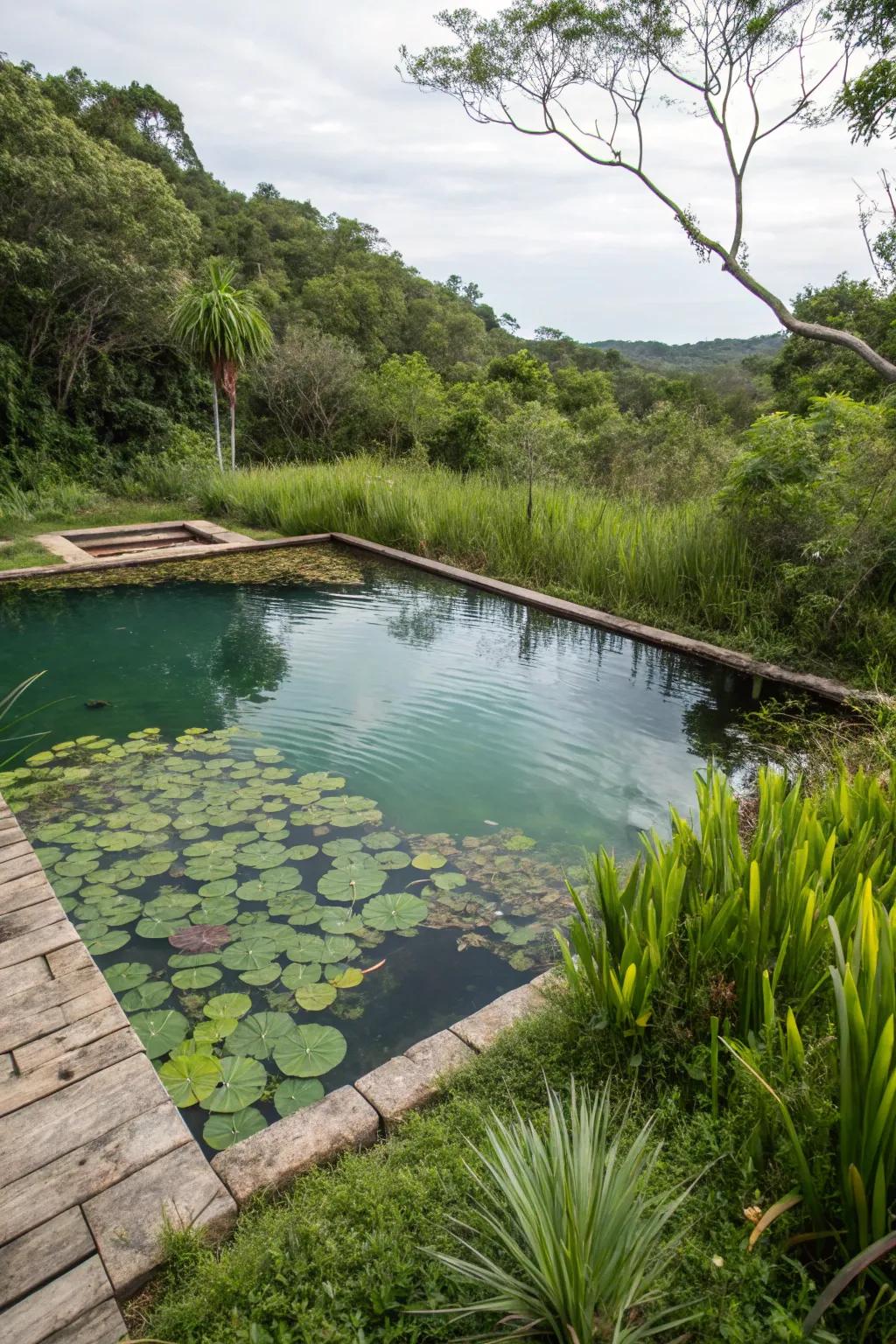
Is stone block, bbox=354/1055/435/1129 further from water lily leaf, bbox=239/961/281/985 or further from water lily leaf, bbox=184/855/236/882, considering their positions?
water lily leaf, bbox=184/855/236/882

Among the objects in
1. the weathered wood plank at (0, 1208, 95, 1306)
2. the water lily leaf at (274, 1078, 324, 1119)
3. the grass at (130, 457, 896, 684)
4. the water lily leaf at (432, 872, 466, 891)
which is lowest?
the water lily leaf at (274, 1078, 324, 1119)

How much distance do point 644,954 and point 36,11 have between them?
15.3 m

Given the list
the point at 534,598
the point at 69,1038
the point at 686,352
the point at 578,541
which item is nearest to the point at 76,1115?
the point at 69,1038

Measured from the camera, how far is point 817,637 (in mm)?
4246

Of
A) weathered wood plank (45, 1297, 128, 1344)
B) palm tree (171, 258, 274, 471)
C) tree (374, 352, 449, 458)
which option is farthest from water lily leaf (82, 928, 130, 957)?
tree (374, 352, 449, 458)

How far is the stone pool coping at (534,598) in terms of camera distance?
13.1ft

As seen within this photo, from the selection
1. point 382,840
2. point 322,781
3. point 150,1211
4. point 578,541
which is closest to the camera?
point 150,1211

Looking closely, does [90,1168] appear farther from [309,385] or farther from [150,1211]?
[309,385]

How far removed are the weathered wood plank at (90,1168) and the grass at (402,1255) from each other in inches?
8.1

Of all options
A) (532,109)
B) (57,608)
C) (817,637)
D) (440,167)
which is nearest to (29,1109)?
(817,637)

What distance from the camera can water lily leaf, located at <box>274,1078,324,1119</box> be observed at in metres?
1.61

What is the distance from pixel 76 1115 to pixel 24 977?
0.47 metres

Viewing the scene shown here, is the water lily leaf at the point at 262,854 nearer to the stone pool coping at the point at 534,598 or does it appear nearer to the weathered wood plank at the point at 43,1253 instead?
the weathered wood plank at the point at 43,1253

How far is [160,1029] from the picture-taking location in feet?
5.97
